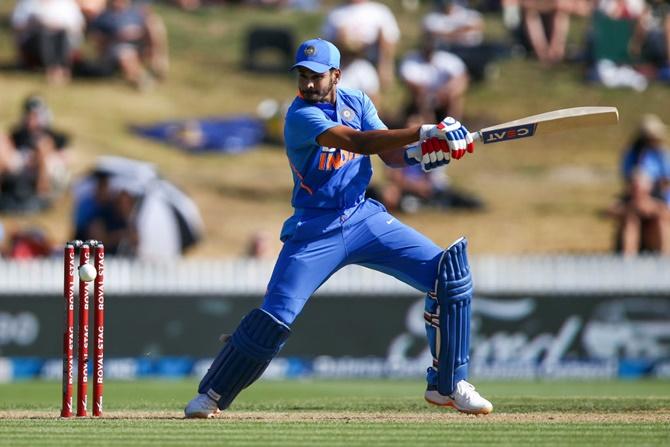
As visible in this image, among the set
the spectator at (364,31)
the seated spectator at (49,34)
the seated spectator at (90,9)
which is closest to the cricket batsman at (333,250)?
the spectator at (364,31)

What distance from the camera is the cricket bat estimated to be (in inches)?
281

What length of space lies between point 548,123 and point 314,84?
126cm

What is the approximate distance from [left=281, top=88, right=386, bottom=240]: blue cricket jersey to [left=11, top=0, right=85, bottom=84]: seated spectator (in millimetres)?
12357

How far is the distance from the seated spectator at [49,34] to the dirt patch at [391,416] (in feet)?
38.8

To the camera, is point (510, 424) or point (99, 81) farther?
point (99, 81)

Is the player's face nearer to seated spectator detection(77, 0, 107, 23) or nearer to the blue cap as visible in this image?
the blue cap

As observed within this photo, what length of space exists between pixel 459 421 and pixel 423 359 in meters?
6.75

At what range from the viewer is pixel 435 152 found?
689 cm

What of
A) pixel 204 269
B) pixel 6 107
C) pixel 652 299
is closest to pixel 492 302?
pixel 652 299

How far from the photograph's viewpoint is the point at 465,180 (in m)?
19.1

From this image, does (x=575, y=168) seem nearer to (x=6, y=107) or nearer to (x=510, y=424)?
(x=6, y=107)

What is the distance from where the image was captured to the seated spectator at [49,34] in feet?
61.8

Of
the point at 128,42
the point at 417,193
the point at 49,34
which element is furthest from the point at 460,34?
the point at 49,34

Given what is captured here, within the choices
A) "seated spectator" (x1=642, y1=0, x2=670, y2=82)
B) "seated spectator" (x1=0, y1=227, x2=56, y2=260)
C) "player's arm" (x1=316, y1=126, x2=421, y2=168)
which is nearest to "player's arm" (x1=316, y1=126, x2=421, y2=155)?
"player's arm" (x1=316, y1=126, x2=421, y2=168)
